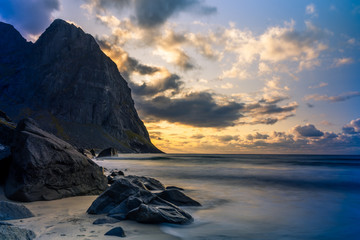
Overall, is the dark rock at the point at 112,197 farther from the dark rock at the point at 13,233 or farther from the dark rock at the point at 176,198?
the dark rock at the point at 13,233

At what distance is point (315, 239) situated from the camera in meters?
6.64

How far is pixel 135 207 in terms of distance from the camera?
23.9ft

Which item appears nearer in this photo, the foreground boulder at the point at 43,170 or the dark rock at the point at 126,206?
the dark rock at the point at 126,206

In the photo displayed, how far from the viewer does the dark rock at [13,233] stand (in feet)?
13.6

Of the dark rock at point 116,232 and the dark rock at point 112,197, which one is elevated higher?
the dark rock at point 112,197

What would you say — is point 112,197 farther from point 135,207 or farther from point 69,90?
point 69,90

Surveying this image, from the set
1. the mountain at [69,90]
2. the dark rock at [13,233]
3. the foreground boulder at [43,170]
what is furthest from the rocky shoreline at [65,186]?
the mountain at [69,90]

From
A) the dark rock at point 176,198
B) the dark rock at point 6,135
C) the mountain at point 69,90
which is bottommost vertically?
the dark rock at point 176,198

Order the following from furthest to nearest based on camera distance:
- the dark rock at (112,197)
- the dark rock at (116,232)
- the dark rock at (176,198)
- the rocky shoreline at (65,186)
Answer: the dark rock at (176,198)
the dark rock at (112,197)
the rocky shoreline at (65,186)
the dark rock at (116,232)

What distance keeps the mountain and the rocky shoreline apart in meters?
137

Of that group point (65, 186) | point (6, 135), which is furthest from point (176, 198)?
point (6, 135)

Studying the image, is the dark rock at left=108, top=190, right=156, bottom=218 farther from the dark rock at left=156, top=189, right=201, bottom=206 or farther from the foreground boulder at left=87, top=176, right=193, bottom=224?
the dark rock at left=156, top=189, right=201, bottom=206

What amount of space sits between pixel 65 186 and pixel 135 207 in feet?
13.7

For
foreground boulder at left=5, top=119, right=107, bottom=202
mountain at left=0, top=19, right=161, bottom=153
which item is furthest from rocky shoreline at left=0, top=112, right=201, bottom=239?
mountain at left=0, top=19, right=161, bottom=153
